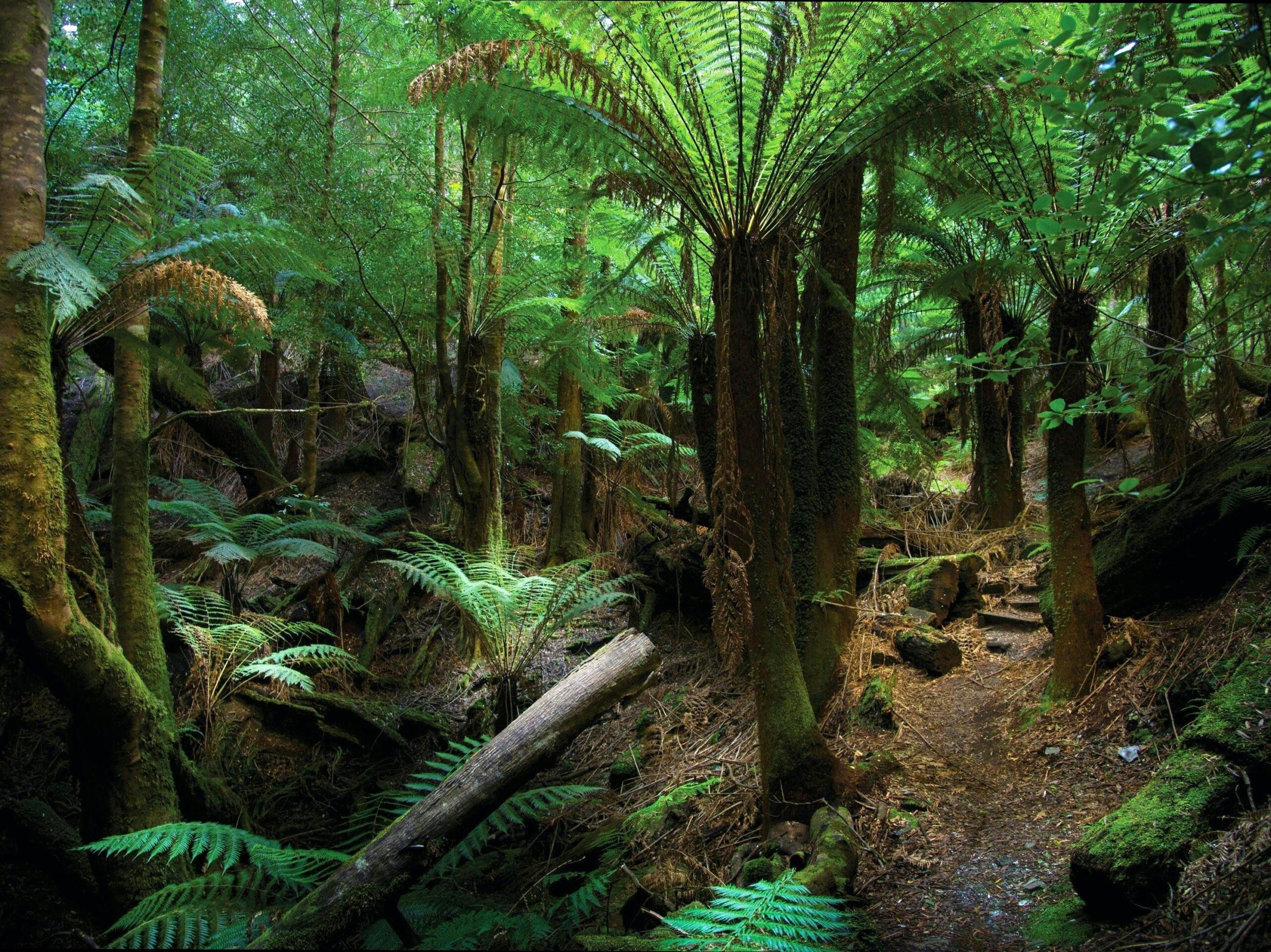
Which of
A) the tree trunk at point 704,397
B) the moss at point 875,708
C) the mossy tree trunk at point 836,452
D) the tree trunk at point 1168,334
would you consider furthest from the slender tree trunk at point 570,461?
the tree trunk at point 1168,334

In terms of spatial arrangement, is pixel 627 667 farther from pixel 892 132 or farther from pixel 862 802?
pixel 892 132

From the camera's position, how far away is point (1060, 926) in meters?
2.02

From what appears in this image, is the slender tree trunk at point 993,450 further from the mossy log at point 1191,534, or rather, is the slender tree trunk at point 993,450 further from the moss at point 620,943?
the moss at point 620,943

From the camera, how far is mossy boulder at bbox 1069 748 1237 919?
191 cm

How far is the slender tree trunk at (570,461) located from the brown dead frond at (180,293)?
3.65 metres

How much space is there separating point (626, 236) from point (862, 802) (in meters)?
4.52

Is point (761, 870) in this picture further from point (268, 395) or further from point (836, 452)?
point (268, 395)

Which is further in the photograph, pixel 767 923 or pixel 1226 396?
pixel 1226 396

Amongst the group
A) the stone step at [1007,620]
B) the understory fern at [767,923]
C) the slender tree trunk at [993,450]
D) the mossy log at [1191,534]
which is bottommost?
the understory fern at [767,923]

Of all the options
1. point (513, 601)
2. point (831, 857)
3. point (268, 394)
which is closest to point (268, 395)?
point (268, 394)

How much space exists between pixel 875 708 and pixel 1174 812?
1814mm

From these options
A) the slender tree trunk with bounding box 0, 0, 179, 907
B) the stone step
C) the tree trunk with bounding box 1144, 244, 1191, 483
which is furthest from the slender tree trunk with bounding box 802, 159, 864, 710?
the slender tree trunk with bounding box 0, 0, 179, 907

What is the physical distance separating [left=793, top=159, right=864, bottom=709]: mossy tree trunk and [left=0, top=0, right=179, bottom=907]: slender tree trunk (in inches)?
130

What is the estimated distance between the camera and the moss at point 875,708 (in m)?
3.74
